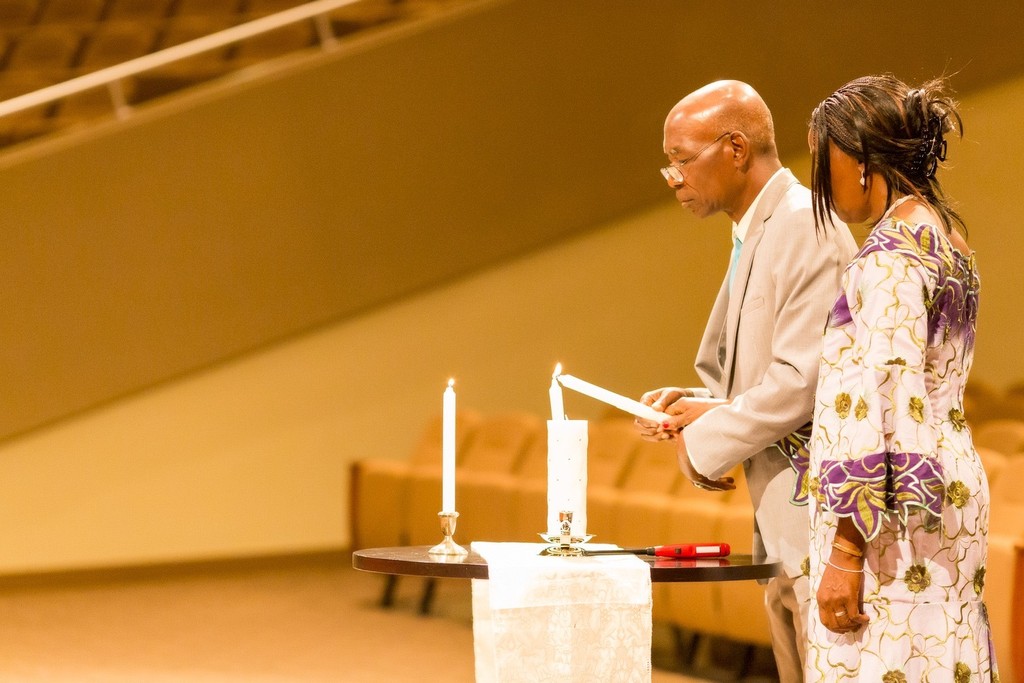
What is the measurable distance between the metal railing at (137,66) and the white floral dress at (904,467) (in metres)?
4.57

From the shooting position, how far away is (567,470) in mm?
2062

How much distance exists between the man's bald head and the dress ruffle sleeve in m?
0.57

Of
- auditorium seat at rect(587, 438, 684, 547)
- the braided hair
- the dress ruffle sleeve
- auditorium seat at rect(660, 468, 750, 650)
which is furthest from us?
auditorium seat at rect(587, 438, 684, 547)

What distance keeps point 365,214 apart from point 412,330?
2.36 ft

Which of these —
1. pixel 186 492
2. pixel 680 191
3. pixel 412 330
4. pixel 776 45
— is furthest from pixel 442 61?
pixel 680 191

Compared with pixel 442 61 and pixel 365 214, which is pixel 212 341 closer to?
pixel 365 214

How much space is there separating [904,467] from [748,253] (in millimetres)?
629

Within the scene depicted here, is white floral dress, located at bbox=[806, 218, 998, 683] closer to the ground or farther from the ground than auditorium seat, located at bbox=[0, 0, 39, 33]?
closer to the ground

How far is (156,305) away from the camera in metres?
6.29

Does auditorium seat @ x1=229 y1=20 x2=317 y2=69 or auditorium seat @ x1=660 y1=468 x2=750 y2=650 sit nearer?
auditorium seat @ x1=660 y1=468 x2=750 y2=650

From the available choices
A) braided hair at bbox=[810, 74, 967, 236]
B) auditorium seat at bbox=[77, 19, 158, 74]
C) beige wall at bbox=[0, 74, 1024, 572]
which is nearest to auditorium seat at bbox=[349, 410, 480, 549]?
beige wall at bbox=[0, 74, 1024, 572]

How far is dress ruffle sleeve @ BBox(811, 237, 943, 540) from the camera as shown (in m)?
1.69

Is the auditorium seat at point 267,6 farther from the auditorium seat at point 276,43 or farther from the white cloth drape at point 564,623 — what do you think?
the white cloth drape at point 564,623

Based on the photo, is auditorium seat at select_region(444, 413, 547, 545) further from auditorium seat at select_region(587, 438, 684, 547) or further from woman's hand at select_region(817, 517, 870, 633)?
woman's hand at select_region(817, 517, 870, 633)
